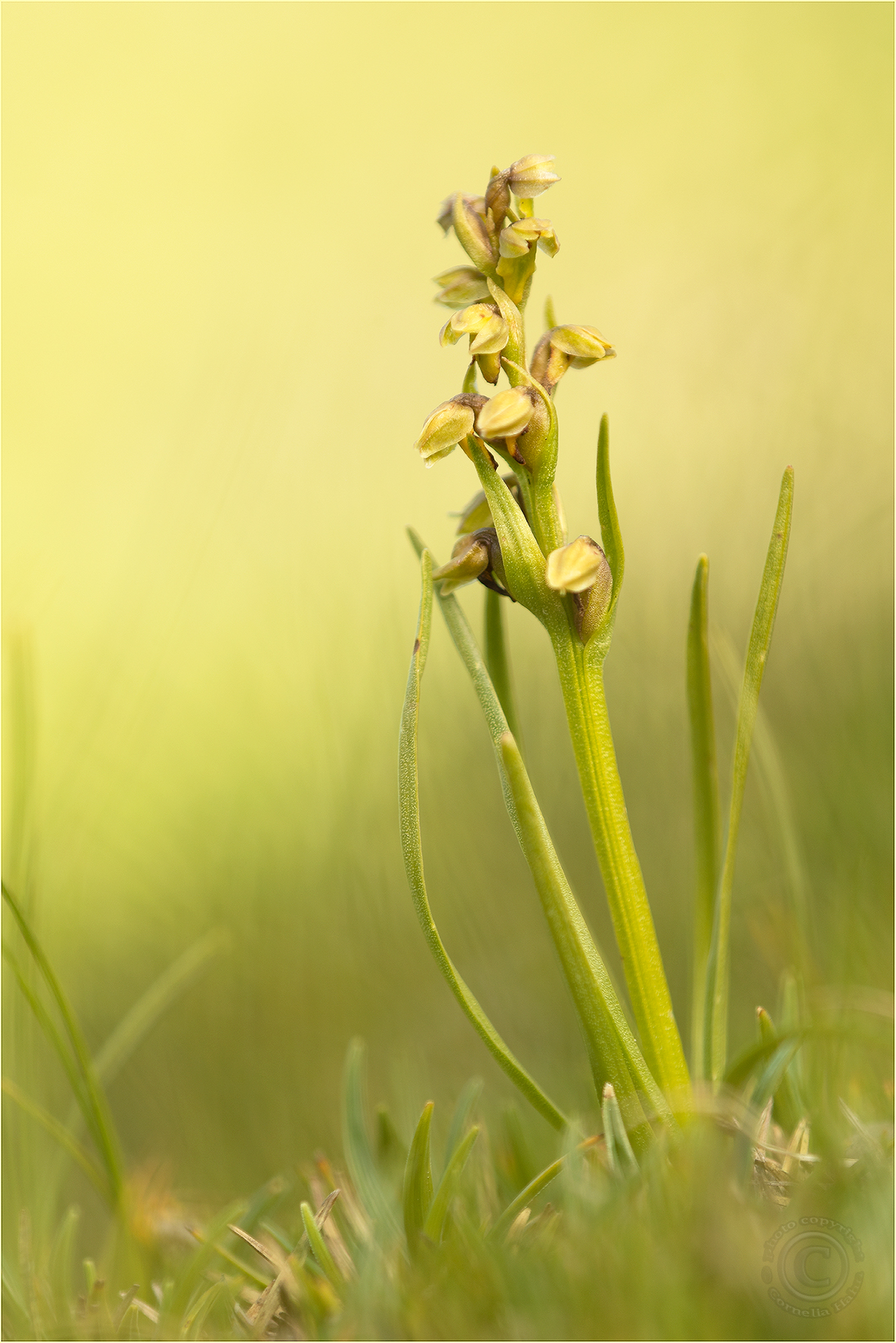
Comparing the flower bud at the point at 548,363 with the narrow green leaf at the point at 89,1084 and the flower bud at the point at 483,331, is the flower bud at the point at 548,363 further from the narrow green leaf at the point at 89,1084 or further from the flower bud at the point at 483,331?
the narrow green leaf at the point at 89,1084

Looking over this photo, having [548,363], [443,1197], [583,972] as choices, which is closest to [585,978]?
[583,972]

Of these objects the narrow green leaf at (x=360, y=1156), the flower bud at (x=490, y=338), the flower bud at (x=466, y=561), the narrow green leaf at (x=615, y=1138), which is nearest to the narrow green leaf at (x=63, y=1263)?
the narrow green leaf at (x=360, y=1156)

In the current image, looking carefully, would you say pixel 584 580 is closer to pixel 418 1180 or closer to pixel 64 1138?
pixel 418 1180

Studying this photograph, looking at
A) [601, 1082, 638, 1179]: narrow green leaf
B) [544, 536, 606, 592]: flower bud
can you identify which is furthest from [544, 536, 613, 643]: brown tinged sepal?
[601, 1082, 638, 1179]: narrow green leaf

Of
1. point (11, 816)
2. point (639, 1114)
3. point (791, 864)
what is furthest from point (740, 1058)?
point (11, 816)

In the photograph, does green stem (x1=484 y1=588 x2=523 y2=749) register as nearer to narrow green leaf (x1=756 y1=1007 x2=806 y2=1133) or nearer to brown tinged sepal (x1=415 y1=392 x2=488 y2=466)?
brown tinged sepal (x1=415 y1=392 x2=488 y2=466)

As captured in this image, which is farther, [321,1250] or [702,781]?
[702,781]

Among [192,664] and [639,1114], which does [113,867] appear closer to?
[192,664]
